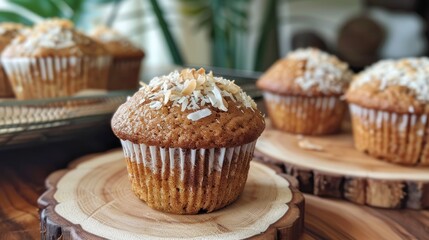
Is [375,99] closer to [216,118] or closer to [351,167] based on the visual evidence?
[351,167]

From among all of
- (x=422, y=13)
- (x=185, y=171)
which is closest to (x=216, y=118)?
(x=185, y=171)

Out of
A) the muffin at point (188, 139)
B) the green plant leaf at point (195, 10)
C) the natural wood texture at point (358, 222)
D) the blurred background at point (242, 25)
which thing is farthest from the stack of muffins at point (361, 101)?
the green plant leaf at point (195, 10)

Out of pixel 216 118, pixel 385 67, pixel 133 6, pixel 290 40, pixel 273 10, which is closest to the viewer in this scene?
pixel 216 118

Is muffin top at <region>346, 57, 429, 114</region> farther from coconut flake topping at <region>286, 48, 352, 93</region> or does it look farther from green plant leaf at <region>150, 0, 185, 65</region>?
green plant leaf at <region>150, 0, 185, 65</region>

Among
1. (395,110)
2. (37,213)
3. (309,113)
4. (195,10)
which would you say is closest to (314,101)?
(309,113)

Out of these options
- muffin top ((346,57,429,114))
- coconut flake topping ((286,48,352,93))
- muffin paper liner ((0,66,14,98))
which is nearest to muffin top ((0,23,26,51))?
muffin paper liner ((0,66,14,98))

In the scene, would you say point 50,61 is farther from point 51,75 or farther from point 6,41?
point 6,41

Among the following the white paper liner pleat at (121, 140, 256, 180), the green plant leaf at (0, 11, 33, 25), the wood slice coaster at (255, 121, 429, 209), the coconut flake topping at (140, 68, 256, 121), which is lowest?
the wood slice coaster at (255, 121, 429, 209)
